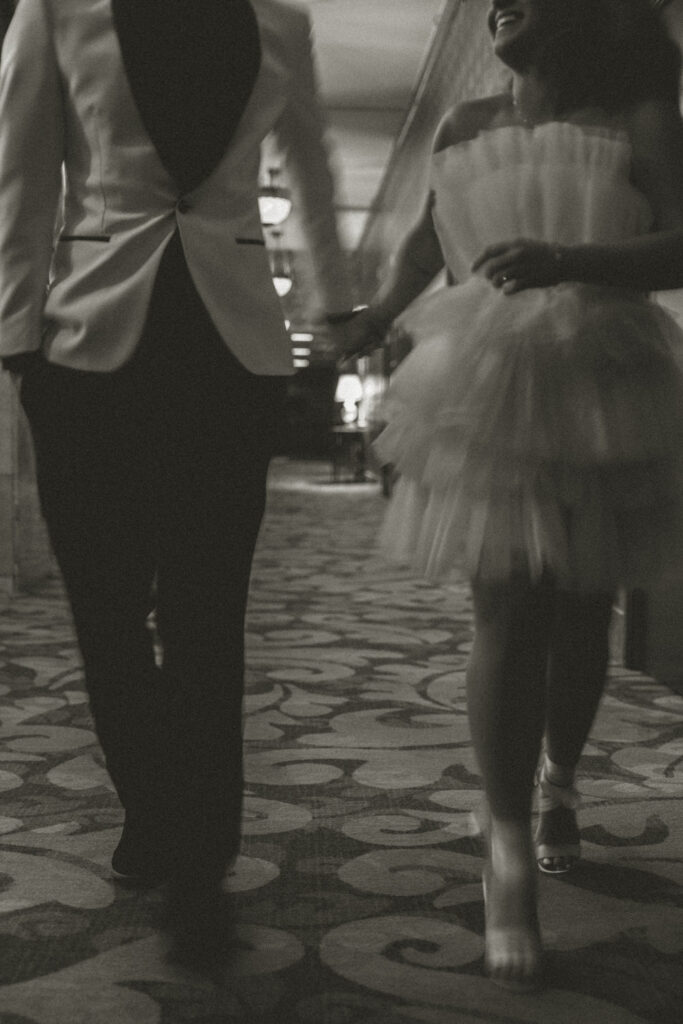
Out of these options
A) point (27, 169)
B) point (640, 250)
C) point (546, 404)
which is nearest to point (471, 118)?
point (640, 250)

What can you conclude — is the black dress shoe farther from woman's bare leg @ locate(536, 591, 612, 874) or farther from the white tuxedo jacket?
the white tuxedo jacket

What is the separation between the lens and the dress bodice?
122 centimetres

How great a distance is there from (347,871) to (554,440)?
0.71 m

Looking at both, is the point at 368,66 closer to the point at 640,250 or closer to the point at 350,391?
the point at 350,391

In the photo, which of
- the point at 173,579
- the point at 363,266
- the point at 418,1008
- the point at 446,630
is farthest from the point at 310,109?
the point at 363,266

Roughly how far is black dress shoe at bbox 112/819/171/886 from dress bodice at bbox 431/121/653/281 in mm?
856

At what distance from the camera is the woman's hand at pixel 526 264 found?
117 cm

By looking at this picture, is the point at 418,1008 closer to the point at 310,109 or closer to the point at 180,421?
the point at 180,421

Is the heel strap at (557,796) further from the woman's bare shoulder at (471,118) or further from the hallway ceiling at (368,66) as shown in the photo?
the hallway ceiling at (368,66)

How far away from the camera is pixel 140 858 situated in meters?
1.50

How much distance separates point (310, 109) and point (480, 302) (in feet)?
A: 1.21

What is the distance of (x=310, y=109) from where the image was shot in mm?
1414

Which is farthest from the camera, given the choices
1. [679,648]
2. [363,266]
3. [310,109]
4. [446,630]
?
[363,266]

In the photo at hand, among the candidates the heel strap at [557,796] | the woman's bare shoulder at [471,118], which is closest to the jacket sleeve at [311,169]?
the woman's bare shoulder at [471,118]
